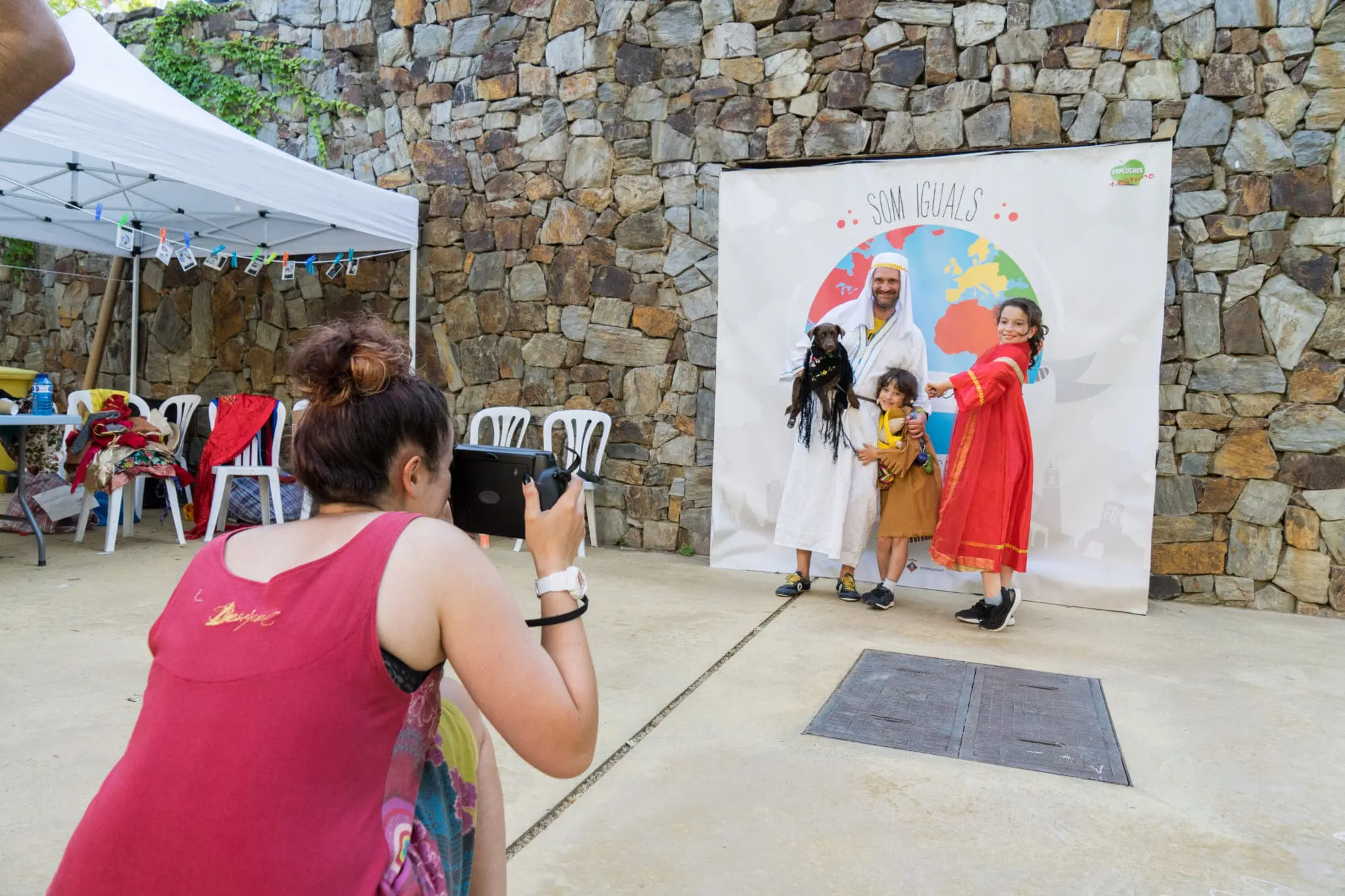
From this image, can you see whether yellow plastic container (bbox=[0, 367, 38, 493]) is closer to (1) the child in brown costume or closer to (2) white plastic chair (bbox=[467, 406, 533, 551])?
(2) white plastic chair (bbox=[467, 406, 533, 551])

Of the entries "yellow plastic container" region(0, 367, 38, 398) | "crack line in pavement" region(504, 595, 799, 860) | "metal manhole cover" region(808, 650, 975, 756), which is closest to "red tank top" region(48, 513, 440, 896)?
"crack line in pavement" region(504, 595, 799, 860)

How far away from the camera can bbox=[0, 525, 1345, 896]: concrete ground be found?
1.68 meters

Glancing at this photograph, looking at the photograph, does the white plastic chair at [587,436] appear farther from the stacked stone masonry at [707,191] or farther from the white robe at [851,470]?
the white robe at [851,470]

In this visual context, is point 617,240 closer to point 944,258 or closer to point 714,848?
point 944,258

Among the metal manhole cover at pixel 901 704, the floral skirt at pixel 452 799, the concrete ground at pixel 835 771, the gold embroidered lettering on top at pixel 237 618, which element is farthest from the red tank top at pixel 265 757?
the metal manhole cover at pixel 901 704

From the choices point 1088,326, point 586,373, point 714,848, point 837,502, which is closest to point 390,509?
point 714,848

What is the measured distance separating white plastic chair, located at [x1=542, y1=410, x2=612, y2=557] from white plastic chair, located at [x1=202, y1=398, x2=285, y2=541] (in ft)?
4.62

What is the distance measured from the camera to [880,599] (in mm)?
3768

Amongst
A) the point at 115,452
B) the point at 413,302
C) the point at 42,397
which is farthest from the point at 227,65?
the point at 115,452

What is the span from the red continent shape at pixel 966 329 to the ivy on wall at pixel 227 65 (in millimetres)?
3840

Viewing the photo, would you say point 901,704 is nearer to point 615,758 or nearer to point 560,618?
point 615,758

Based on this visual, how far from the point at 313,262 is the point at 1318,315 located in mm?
5189

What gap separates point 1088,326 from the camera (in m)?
3.96

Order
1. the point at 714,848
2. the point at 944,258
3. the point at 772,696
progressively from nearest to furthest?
the point at 714,848 < the point at 772,696 < the point at 944,258
